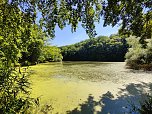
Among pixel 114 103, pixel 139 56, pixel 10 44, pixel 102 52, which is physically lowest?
pixel 114 103

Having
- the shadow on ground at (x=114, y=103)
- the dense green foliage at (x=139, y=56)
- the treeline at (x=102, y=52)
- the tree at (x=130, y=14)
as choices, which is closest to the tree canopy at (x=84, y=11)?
the tree at (x=130, y=14)

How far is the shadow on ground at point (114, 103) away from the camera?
5324 mm

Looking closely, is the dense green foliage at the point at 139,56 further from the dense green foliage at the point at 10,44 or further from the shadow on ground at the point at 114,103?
the dense green foliage at the point at 10,44

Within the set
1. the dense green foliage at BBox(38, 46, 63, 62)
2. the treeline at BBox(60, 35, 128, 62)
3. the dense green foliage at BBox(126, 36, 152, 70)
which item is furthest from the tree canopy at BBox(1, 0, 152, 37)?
the treeline at BBox(60, 35, 128, 62)

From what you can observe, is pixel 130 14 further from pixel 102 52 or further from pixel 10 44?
pixel 102 52

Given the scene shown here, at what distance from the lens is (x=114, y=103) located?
6082mm

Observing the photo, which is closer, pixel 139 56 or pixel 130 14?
pixel 130 14

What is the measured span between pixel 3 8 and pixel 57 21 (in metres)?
0.93

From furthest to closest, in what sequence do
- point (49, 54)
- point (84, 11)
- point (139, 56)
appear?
1. point (49, 54)
2. point (139, 56)
3. point (84, 11)

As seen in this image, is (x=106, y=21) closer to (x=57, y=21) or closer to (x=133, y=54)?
(x=57, y=21)

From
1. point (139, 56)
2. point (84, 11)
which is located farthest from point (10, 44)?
point (139, 56)

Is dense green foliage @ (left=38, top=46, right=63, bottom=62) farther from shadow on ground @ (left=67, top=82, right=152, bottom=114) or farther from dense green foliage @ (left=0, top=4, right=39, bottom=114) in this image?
dense green foliage @ (left=0, top=4, right=39, bottom=114)

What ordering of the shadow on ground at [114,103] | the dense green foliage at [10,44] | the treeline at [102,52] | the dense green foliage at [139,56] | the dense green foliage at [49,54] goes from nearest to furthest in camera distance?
the dense green foliage at [10,44] < the shadow on ground at [114,103] < the dense green foliage at [139,56] < the dense green foliage at [49,54] < the treeline at [102,52]

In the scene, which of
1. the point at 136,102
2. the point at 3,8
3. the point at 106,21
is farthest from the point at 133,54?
the point at 3,8
